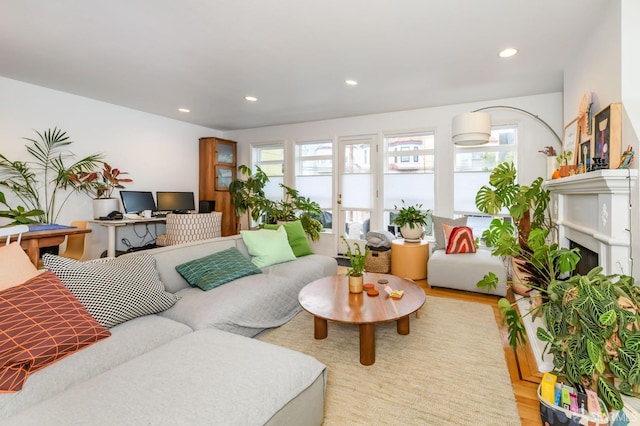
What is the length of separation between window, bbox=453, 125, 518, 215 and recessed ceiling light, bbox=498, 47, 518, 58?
170cm

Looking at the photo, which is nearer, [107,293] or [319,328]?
[107,293]

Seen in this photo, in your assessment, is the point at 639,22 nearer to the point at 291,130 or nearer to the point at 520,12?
the point at 520,12

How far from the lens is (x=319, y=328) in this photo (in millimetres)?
2426

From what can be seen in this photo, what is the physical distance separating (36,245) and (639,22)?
16.0 feet

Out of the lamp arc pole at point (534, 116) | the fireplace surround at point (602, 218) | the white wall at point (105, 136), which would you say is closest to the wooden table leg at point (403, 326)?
the fireplace surround at point (602, 218)

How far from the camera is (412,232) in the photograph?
441 cm

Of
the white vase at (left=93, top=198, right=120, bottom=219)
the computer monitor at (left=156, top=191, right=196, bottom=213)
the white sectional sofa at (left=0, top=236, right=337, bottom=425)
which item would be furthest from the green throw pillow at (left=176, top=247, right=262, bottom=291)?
the computer monitor at (left=156, top=191, right=196, bottom=213)

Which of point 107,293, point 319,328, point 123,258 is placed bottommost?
point 319,328

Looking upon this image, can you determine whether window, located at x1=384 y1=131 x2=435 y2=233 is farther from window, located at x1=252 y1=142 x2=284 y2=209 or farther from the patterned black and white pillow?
the patterned black and white pillow

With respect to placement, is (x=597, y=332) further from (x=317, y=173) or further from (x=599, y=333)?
(x=317, y=173)

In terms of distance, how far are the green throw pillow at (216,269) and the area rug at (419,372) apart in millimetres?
566

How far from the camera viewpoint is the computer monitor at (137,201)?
4.53 metres

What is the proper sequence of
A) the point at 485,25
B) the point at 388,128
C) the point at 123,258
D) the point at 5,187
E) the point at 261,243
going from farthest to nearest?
1. the point at 388,128
2. the point at 5,187
3. the point at 261,243
4. the point at 485,25
5. the point at 123,258

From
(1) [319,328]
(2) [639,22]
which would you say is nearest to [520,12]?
(2) [639,22]
